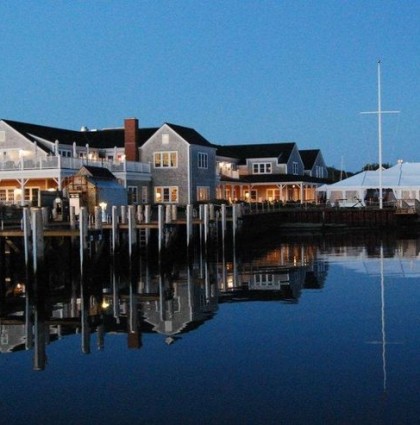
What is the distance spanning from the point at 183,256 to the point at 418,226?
32.9 metres

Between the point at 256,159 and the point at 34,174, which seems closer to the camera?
the point at 34,174

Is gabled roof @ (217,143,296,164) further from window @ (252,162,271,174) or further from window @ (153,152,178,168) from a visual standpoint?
window @ (153,152,178,168)

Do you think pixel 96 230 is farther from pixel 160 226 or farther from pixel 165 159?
pixel 165 159

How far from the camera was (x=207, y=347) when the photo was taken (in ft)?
56.3

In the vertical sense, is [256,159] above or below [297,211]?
above

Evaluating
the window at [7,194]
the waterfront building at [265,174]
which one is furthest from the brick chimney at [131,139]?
the waterfront building at [265,174]

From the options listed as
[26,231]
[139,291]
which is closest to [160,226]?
[139,291]

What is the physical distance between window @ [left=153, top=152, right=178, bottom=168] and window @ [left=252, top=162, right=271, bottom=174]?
64.1 ft

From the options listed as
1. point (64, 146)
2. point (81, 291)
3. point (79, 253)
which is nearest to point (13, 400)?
point (81, 291)

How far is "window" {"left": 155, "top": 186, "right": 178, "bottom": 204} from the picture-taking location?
196ft

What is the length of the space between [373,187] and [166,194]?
23.8m

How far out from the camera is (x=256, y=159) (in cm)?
7781

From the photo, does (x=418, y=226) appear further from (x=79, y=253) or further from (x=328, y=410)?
(x=328, y=410)

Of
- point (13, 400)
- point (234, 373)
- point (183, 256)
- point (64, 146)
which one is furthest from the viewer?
point (64, 146)
